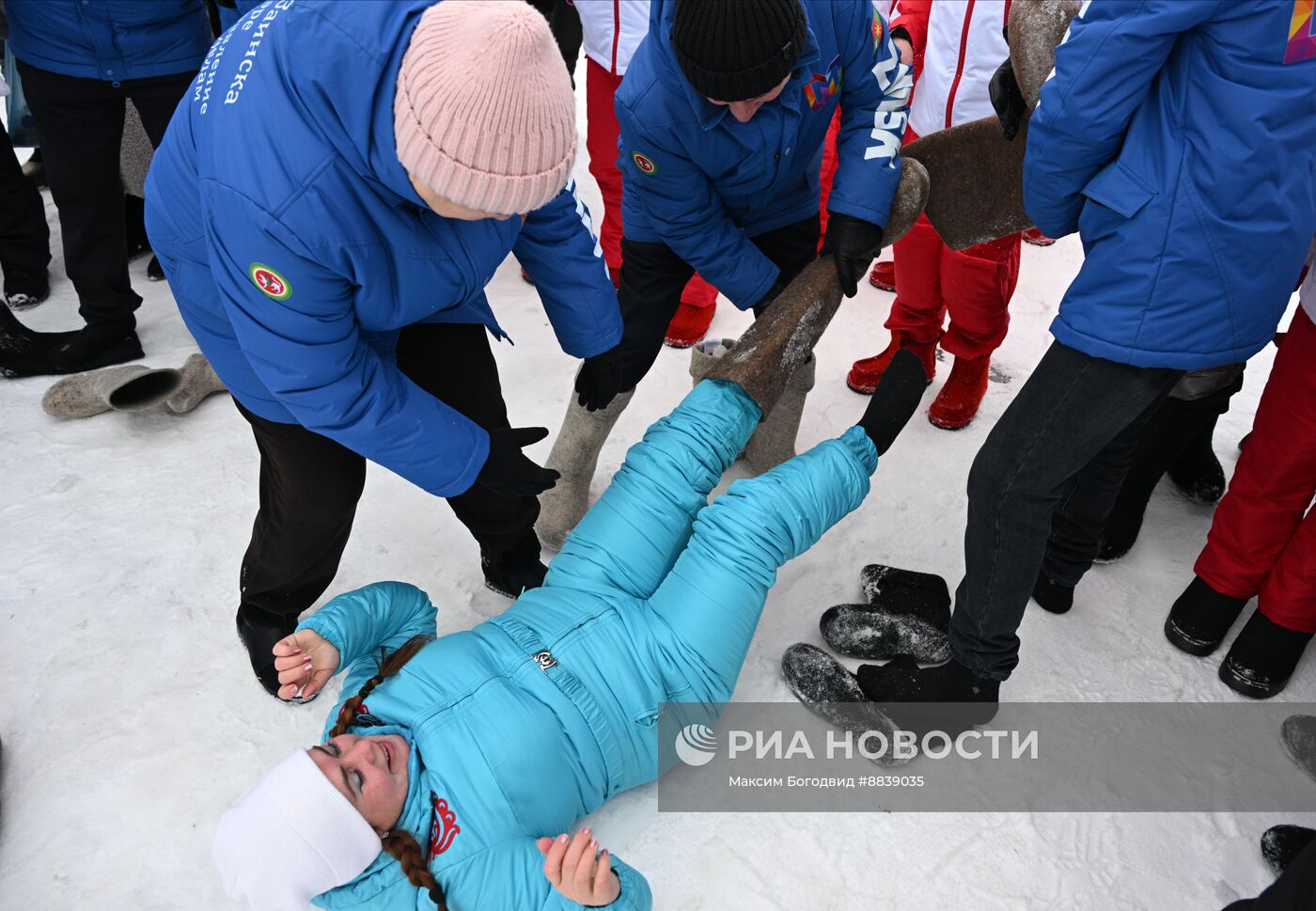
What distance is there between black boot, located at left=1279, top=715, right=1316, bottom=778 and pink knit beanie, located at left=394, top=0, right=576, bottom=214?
5.83ft

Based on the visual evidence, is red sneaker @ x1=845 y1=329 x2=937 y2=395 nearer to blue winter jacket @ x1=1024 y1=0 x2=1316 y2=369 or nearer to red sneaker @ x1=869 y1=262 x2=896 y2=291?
red sneaker @ x1=869 y1=262 x2=896 y2=291

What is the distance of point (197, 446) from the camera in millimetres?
2592

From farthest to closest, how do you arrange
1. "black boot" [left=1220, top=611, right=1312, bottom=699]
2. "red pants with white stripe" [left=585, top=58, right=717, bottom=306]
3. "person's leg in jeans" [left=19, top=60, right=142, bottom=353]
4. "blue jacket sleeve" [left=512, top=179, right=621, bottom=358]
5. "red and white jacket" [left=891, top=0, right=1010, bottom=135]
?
1. "red pants with white stripe" [left=585, top=58, right=717, bottom=306]
2. "person's leg in jeans" [left=19, top=60, right=142, bottom=353]
3. "red and white jacket" [left=891, top=0, right=1010, bottom=135]
4. "black boot" [left=1220, top=611, right=1312, bottom=699]
5. "blue jacket sleeve" [left=512, top=179, right=621, bottom=358]

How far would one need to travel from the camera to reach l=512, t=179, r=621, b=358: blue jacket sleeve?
1712 mm

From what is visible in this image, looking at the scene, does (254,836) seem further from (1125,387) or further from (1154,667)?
(1154,667)

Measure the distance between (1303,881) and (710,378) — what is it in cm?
125

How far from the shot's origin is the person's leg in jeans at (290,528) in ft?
5.53

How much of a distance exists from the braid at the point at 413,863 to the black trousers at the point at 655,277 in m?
1.10

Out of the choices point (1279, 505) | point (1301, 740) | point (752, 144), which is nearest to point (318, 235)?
point (752, 144)

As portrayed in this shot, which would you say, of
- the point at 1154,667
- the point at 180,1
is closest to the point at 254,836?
the point at 1154,667

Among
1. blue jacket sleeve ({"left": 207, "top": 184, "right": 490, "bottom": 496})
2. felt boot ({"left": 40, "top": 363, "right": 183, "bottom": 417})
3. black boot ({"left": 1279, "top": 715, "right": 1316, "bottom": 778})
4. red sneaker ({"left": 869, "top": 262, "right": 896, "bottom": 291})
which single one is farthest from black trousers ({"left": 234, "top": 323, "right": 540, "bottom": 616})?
red sneaker ({"left": 869, "top": 262, "right": 896, "bottom": 291})

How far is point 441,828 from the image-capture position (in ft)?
4.83

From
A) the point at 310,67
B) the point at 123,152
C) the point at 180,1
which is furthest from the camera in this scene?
the point at 123,152

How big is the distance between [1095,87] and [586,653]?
118 centimetres
